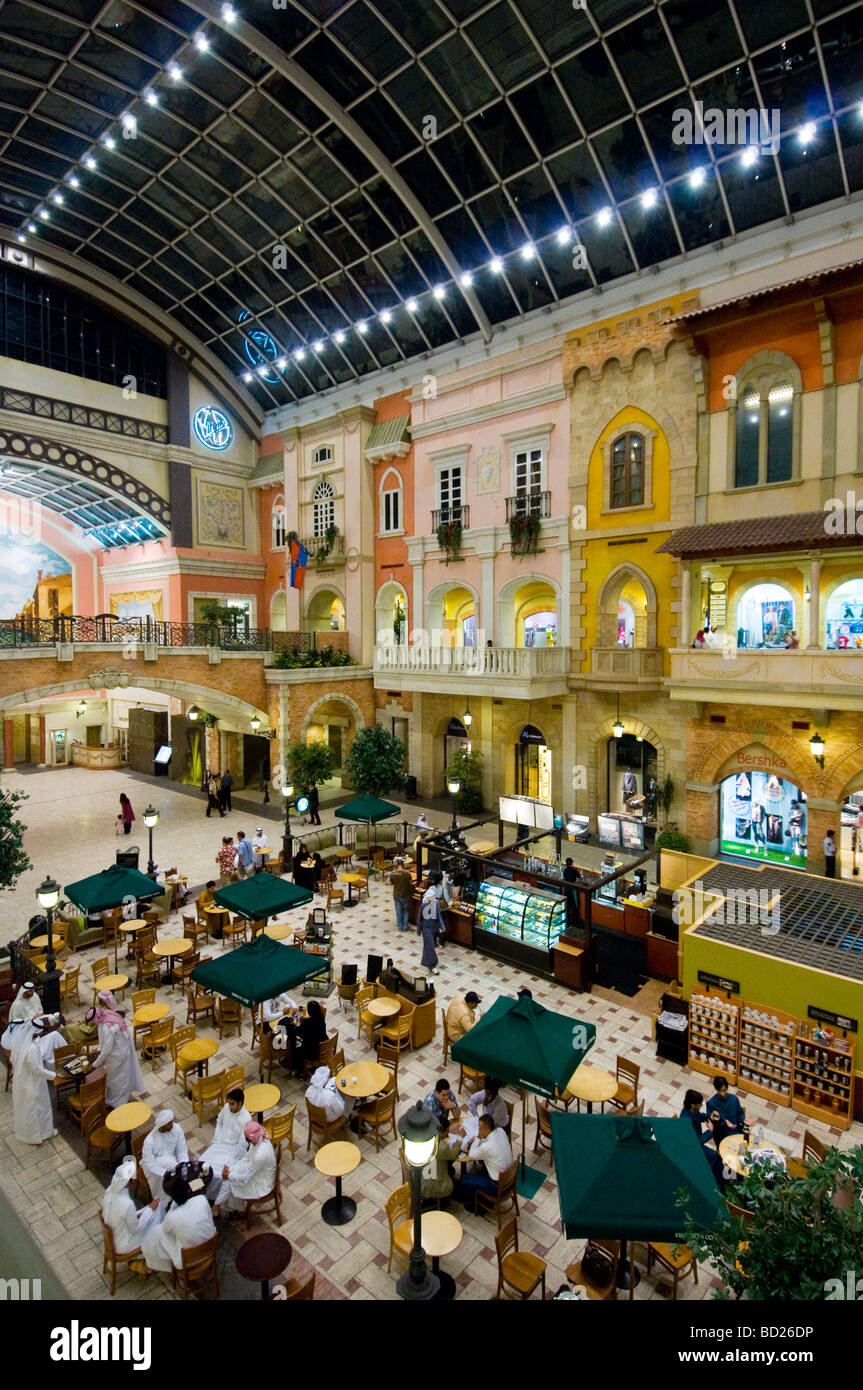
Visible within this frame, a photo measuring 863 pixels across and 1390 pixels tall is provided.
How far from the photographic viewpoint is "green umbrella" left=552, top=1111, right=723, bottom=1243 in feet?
18.0

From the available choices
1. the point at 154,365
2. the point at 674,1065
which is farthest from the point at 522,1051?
the point at 154,365

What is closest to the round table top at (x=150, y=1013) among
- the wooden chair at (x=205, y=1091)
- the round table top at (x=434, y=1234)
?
the wooden chair at (x=205, y=1091)

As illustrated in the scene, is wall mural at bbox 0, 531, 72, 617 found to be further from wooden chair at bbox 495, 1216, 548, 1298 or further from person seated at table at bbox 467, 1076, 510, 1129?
wooden chair at bbox 495, 1216, 548, 1298

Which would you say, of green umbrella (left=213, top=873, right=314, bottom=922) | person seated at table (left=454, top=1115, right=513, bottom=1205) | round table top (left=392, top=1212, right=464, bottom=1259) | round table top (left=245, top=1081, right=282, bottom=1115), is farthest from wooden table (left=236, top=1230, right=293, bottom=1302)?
green umbrella (left=213, top=873, right=314, bottom=922)

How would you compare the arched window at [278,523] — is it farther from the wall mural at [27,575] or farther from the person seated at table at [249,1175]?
the person seated at table at [249,1175]

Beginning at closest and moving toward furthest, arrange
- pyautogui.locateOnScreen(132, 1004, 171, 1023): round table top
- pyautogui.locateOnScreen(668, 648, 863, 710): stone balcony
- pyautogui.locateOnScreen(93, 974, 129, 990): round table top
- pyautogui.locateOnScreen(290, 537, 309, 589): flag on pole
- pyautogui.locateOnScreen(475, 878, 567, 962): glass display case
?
pyautogui.locateOnScreen(132, 1004, 171, 1023): round table top
pyautogui.locateOnScreen(93, 974, 129, 990): round table top
pyautogui.locateOnScreen(475, 878, 567, 962): glass display case
pyautogui.locateOnScreen(668, 648, 863, 710): stone balcony
pyautogui.locateOnScreen(290, 537, 309, 589): flag on pole

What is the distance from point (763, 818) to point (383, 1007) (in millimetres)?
12705

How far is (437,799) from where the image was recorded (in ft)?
85.5

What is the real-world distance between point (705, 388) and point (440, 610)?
11937 millimetres

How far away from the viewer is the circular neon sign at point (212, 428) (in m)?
31.8

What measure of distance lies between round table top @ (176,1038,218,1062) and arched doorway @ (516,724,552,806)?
14950 millimetres

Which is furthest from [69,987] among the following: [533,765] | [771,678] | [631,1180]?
[771,678]

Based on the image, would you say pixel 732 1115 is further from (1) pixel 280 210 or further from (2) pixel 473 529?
(1) pixel 280 210

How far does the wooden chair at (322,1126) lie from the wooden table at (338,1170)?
64 centimetres
